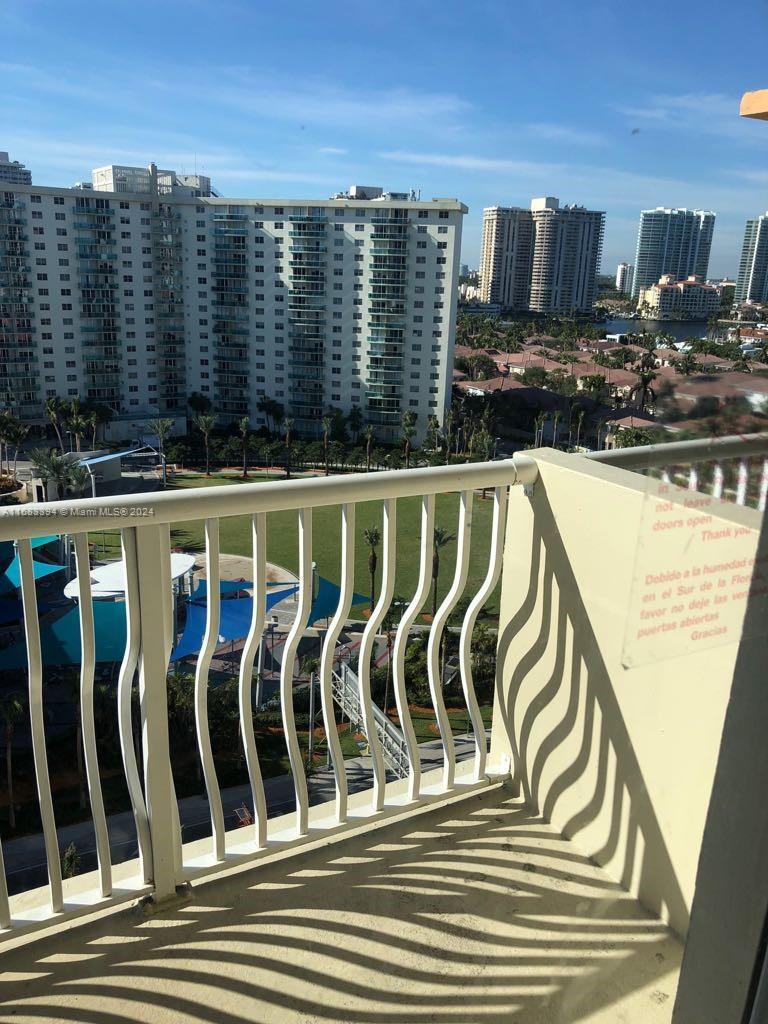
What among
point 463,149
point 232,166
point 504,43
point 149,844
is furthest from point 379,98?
point 232,166

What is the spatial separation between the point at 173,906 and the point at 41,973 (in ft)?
0.80

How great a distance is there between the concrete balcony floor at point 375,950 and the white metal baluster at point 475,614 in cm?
25

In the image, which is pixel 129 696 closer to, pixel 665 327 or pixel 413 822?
pixel 413 822

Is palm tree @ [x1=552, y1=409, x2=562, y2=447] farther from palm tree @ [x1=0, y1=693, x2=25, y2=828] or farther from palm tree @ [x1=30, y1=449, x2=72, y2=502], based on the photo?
palm tree @ [x1=30, y1=449, x2=72, y2=502]

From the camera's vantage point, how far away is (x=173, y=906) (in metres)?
1.44

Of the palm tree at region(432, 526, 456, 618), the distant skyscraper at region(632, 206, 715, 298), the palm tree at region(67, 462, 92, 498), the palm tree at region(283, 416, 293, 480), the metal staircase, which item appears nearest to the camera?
the distant skyscraper at region(632, 206, 715, 298)

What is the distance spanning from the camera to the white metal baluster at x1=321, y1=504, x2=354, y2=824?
1.47 metres

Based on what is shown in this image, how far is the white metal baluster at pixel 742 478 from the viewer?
2.03 ft

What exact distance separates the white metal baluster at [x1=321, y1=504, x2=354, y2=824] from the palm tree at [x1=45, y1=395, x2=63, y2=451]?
3685cm

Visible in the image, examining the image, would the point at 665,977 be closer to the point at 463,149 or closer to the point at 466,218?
the point at 463,149

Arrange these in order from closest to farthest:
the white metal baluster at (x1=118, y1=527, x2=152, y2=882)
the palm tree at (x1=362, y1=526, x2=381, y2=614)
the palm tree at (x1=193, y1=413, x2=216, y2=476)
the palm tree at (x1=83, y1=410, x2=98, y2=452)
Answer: the white metal baluster at (x1=118, y1=527, x2=152, y2=882) < the palm tree at (x1=362, y1=526, x2=381, y2=614) < the palm tree at (x1=193, y1=413, x2=216, y2=476) < the palm tree at (x1=83, y1=410, x2=98, y2=452)

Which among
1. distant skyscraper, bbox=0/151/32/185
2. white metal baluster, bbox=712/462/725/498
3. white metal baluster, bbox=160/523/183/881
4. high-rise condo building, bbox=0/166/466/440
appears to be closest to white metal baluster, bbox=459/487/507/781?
white metal baluster, bbox=160/523/183/881

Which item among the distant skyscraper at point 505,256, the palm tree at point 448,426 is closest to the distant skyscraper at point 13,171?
the palm tree at point 448,426

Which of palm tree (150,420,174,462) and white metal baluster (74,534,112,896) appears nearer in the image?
white metal baluster (74,534,112,896)
